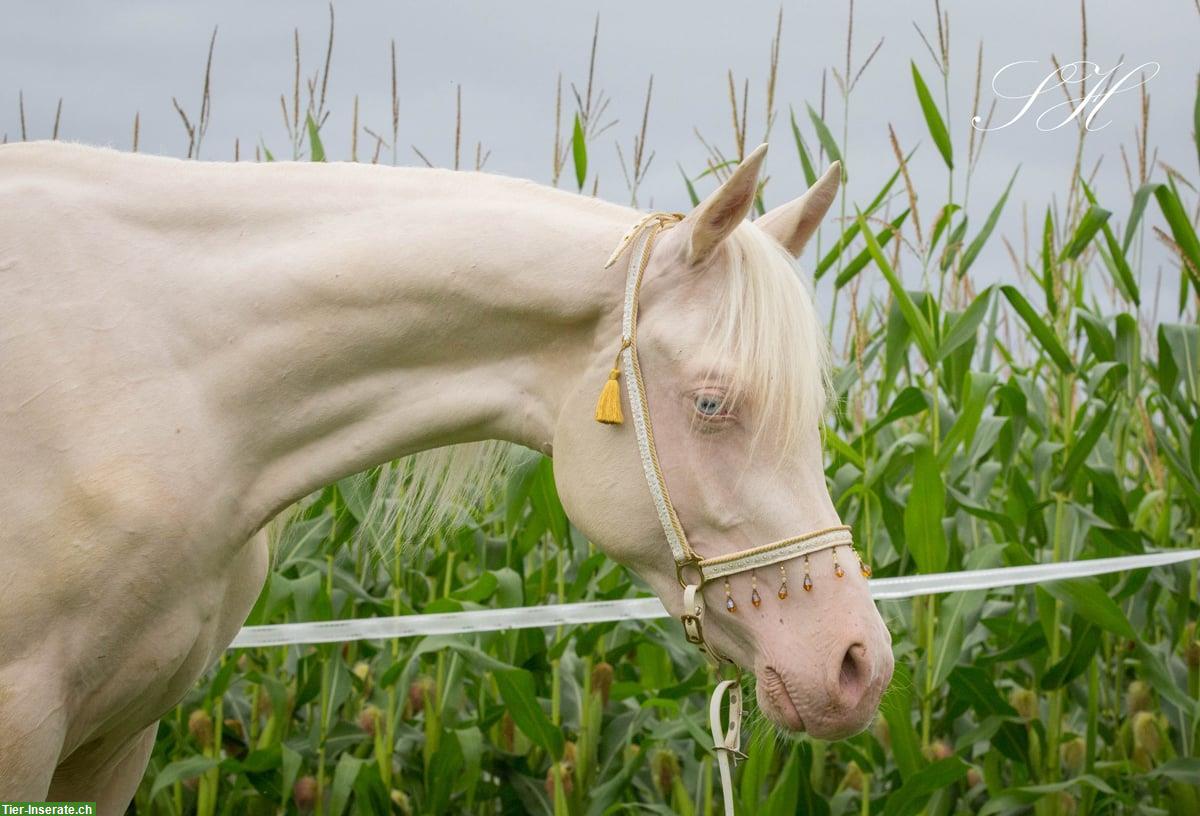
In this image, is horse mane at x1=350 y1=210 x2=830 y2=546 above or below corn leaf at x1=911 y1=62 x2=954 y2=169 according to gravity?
below

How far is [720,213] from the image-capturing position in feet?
7.37

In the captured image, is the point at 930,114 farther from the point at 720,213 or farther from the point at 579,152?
the point at 720,213

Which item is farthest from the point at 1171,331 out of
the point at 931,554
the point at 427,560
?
the point at 427,560

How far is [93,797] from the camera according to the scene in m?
2.66

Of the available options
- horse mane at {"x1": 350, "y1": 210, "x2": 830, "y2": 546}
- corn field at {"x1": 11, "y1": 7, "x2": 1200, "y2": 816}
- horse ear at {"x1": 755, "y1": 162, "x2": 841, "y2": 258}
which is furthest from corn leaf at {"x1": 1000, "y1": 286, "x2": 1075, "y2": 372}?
horse mane at {"x1": 350, "y1": 210, "x2": 830, "y2": 546}

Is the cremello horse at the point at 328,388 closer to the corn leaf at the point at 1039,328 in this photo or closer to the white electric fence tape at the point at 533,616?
the white electric fence tape at the point at 533,616

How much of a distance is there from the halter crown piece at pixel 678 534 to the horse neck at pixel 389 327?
0.17 feet

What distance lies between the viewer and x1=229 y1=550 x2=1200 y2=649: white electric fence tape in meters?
3.76

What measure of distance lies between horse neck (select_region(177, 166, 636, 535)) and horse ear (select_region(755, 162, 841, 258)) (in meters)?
0.32

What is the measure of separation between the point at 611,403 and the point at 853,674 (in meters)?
0.62

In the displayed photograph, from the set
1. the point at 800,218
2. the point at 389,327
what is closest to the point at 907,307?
the point at 800,218

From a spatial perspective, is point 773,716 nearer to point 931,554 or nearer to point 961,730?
point 931,554

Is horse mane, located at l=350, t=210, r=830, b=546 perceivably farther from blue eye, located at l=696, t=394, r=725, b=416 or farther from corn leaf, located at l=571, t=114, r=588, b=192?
corn leaf, located at l=571, t=114, r=588, b=192

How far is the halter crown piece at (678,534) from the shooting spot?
2170mm
